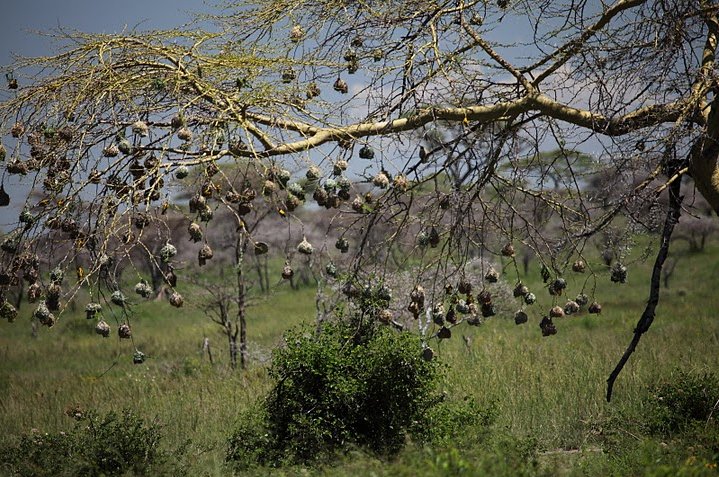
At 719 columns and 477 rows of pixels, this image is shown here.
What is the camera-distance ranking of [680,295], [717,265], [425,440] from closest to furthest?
[425,440], [680,295], [717,265]

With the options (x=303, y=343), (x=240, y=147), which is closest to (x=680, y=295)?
(x=303, y=343)

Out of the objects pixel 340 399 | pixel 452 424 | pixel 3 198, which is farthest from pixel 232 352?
pixel 3 198

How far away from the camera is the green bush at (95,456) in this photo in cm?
500

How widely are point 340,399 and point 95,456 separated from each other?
1.82 metres

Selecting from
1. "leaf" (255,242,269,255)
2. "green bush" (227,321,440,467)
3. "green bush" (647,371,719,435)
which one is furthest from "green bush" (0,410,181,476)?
"green bush" (647,371,719,435)

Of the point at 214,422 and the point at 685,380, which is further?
the point at 214,422

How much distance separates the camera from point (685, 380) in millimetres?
6805

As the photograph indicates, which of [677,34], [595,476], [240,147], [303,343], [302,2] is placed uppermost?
[302,2]

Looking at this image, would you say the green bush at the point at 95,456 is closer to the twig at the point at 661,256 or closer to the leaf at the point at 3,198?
the leaf at the point at 3,198

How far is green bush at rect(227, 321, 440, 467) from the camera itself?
18.6 feet

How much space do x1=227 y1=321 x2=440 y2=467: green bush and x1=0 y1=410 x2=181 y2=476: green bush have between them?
73 cm

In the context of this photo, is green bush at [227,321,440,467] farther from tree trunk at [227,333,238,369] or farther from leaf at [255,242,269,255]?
tree trunk at [227,333,238,369]

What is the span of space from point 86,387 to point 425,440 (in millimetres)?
7701

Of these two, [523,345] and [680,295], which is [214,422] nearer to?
[523,345]
